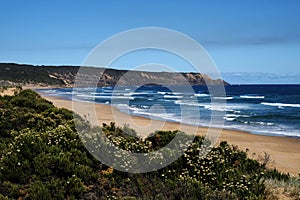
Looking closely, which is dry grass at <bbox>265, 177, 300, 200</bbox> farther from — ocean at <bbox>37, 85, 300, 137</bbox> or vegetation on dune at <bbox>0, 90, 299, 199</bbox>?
ocean at <bbox>37, 85, 300, 137</bbox>

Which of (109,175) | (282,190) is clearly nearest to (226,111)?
(282,190)

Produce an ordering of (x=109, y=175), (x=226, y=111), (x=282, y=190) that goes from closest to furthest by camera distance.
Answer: (x=282, y=190) → (x=109, y=175) → (x=226, y=111)

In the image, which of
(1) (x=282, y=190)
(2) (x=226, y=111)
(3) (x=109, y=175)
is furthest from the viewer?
(2) (x=226, y=111)

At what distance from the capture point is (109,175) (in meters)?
7.62

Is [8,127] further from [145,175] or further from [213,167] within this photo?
[213,167]

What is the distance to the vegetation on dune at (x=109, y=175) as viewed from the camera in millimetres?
6680

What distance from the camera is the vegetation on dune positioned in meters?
6.68

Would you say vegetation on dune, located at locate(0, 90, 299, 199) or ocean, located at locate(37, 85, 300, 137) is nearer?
vegetation on dune, located at locate(0, 90, 299, 199)

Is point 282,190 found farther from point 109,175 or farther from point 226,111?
point 226,111

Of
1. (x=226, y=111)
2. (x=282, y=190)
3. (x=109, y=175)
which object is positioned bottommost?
(x=226, y=111)

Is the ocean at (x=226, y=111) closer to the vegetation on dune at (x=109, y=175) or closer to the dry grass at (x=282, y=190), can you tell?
the vegetation on dune at (x=109, y=175)

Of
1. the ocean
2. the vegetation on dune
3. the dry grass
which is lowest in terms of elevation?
the ocean

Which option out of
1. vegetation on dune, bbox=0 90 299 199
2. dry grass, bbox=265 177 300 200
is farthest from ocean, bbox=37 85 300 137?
dry grass, bbox=265 177 300 200

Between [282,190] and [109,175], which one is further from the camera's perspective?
[109,175]
